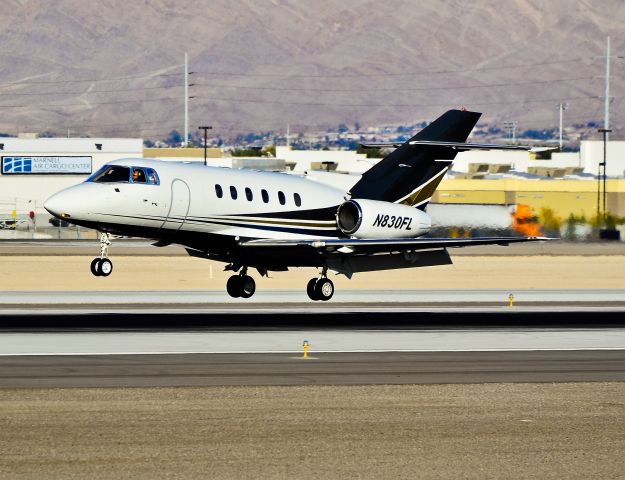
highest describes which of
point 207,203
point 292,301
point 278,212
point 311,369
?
point 207,203

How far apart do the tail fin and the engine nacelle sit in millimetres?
657

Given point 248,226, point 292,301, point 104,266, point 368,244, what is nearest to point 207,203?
point 248,226

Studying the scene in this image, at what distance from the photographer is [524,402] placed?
23000 mm

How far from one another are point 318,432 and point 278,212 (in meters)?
22.3

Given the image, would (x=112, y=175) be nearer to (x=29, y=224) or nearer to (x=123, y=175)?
(x=123, y=175)

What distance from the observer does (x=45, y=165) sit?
105938 mm

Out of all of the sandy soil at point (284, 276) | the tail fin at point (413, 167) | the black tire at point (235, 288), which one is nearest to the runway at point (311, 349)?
the black tire at point (235, 288)

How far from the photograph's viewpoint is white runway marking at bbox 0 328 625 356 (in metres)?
29.8

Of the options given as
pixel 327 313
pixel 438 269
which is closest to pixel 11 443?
pixel 327 313

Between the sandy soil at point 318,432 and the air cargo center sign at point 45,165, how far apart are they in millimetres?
84456

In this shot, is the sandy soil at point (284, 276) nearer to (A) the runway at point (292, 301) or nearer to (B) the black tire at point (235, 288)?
(A) the runway at point (292, 301)


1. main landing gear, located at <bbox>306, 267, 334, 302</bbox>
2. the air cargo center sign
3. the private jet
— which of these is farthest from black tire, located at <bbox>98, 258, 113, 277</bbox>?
the air cargo center sign

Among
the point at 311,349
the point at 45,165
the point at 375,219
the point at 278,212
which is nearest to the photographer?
the point at 311,349

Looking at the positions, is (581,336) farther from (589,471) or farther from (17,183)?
(17,183)
